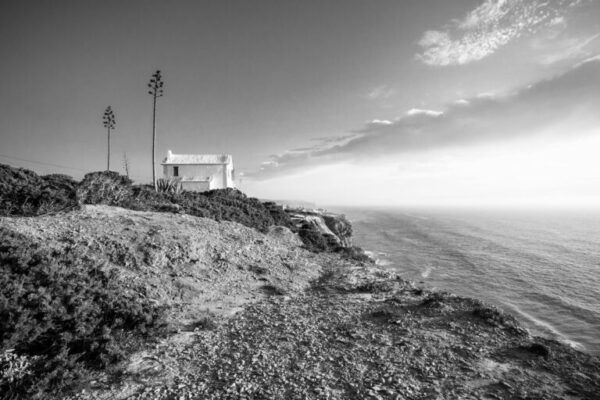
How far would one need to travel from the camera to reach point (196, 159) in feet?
153

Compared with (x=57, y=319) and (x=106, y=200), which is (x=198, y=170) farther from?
(x=57, y=319)

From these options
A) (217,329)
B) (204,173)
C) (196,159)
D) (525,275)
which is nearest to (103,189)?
(217,329)

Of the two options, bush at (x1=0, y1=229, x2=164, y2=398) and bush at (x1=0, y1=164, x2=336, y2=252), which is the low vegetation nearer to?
bush at (x1=0, y1=229, x2=164, y2=398)

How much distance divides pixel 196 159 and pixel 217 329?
138ft

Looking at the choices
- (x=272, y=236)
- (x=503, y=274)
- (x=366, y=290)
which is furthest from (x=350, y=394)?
(x=503, y=274)

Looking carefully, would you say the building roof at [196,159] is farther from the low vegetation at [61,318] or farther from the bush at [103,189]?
the low vegetation at [61,318]

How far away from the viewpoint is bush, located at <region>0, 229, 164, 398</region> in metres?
5.46

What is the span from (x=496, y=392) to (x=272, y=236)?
1784cm

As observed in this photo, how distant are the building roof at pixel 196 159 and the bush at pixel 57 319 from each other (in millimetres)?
37914

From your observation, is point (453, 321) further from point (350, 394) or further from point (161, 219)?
point (161, 219)

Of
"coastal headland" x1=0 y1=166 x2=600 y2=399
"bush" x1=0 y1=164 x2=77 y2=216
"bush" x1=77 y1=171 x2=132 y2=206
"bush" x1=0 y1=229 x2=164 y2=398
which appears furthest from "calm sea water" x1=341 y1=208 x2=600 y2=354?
"bush" x1=0 y1=164 x2=77 y2=216

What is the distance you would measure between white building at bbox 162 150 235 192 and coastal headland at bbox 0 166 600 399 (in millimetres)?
28725

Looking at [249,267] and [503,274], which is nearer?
[249,267]

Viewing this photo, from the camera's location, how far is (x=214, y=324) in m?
9.09
